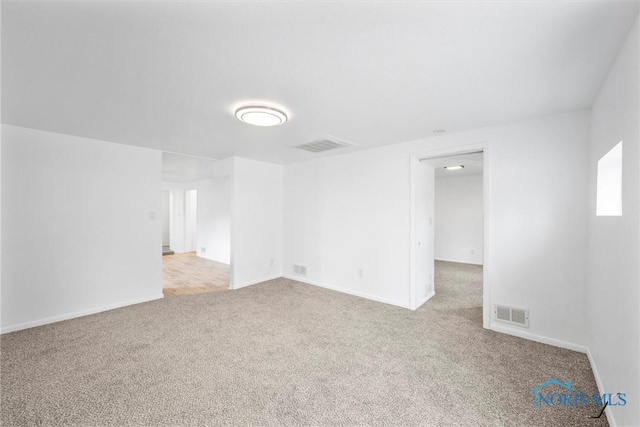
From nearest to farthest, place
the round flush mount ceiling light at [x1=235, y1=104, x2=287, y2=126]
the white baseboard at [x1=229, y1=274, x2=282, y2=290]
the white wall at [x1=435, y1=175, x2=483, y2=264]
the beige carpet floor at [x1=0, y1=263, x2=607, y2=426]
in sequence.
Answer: the beige carpet floor at [x1=0, y1=263, x2=607, y2=426] → the round flush mount ceiling light at [x1=235, y1=104, x2=287, y2=126] → the white baseboard at [x1=229, y1=274, x2=282, y2=290] → the white wall at [x1=435, y1=175, x2=483, y2=264]

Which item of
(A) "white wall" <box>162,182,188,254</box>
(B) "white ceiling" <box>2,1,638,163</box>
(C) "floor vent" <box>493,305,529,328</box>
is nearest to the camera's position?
(B) "white ceiling" <box>2,1,638,163</box>

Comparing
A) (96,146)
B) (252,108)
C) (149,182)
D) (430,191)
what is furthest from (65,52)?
(430,191)

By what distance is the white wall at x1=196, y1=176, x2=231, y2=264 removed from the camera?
699cm

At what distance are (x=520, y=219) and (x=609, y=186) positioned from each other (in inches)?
30.2

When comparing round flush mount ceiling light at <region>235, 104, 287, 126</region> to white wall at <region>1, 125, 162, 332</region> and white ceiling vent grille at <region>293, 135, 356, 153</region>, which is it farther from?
white wall at <region>1, 125, 162, 332</region>

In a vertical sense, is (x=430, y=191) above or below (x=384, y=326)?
above

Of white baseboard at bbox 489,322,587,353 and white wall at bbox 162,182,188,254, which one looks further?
white wall at bbox 162,182,188,254

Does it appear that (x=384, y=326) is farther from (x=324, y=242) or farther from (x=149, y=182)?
(x=149, y=182)

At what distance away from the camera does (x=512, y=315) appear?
2861 mm

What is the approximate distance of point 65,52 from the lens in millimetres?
1623

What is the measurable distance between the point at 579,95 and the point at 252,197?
4.49 meters

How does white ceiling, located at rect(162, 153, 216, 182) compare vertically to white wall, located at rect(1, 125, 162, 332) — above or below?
above

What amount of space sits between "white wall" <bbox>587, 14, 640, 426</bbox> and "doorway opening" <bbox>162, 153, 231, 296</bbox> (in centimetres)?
466

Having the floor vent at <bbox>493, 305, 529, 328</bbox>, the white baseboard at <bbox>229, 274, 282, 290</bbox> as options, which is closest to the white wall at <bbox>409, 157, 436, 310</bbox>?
the floor vent at <bbox>493, 305, 529, 328</bbox>
